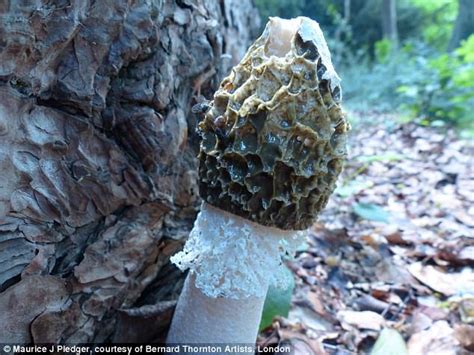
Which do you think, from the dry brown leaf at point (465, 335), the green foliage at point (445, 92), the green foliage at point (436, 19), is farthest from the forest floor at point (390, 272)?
the green foliage at point (436, 19)

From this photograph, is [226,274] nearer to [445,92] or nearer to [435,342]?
[435,342]

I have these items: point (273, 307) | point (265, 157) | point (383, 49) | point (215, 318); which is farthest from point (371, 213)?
point (383, 49)

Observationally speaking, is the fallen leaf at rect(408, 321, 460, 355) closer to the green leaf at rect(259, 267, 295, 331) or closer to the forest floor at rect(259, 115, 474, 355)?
the forest floor at rect(259, 115, 474, 355)

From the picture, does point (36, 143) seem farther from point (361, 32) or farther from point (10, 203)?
point (361, 32)

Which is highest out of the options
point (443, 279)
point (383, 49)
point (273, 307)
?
point (383, 49)

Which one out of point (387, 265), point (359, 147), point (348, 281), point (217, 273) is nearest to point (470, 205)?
point (387, 265)

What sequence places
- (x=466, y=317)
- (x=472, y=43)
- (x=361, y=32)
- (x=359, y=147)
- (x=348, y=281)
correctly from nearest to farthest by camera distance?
(x=466, y=317), (x=348, y=281), (x=359, y=147), (x=472, y=43), (x=361, y=32)
